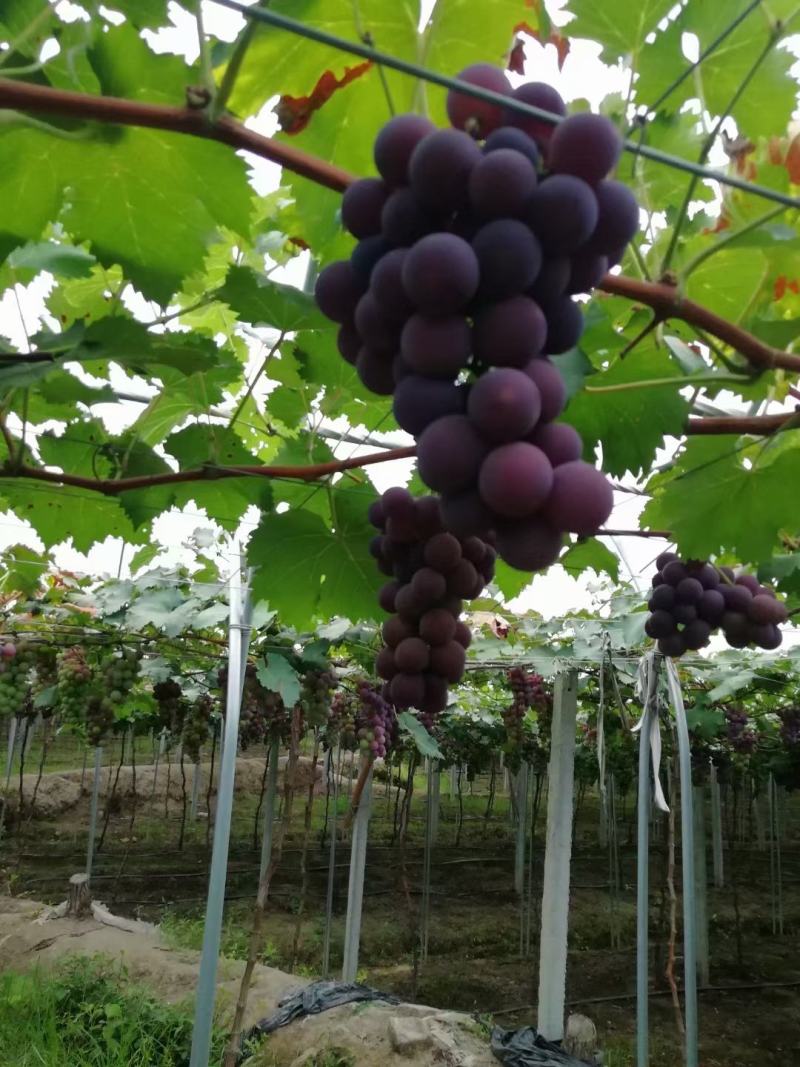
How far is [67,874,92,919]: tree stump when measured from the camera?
26.1 feet

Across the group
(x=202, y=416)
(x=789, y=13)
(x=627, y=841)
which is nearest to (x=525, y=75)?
(x=789, y=13)

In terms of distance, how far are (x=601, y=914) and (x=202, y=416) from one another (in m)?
11.7

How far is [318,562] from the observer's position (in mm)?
1899

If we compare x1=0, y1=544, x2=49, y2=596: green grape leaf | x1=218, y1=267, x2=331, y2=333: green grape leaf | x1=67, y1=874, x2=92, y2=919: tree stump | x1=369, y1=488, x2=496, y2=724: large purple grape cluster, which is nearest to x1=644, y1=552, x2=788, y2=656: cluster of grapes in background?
x1=369, y1=488, x2=496, y2=724: large purple grape cluster

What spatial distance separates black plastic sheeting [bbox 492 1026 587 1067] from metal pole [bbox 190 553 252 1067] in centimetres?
246

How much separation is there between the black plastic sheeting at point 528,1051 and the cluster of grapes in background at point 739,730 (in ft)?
12.9

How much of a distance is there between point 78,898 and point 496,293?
8630 millimetres

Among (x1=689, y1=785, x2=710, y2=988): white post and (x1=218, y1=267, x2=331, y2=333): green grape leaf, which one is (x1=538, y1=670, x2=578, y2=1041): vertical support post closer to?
(x1=218, y1=267, x2=331, y2=333): green grape leaf

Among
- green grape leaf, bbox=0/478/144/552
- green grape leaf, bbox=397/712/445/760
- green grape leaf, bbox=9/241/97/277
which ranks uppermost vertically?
green grape leaf, bbox=9/241/97/277

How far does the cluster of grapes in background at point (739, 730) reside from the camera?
8086 mm

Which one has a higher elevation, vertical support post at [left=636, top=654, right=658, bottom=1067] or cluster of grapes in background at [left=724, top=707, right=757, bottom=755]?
cluster of grapes in background at [left=724, top=707, right=757, bottom=755]

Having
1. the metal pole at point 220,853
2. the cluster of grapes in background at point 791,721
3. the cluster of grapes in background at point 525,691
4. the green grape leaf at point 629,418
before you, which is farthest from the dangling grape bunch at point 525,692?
the green grape leaf at point 629,418

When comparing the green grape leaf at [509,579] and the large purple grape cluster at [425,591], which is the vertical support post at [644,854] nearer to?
the green grape leaf at [509,579]

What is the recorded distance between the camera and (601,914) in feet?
38.8
